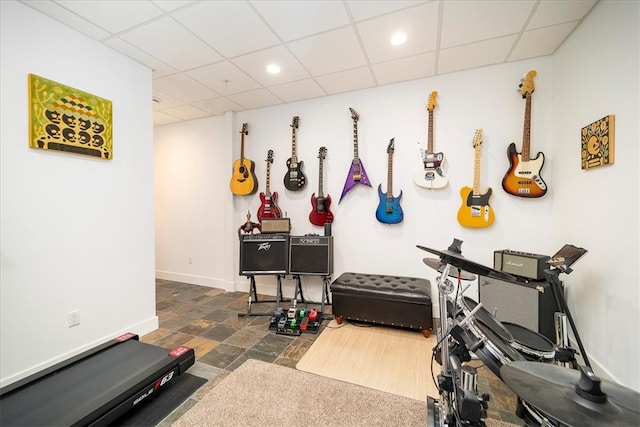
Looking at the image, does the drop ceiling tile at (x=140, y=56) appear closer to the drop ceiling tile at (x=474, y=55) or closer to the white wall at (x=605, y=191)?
the drop ceiling tile at (x=474, y=55)

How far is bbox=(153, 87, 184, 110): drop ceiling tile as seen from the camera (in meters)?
3.09

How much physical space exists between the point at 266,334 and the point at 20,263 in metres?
1.89

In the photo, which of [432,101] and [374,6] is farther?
[432,101]

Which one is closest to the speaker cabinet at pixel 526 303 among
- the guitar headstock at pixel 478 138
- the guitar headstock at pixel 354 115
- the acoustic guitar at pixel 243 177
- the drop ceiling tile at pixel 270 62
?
Answer: the guitar headstock at pixel 478 138

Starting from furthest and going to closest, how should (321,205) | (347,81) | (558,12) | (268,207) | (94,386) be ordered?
(268,207) → (321,205) → (347,81) → (558,12) → (94,386)

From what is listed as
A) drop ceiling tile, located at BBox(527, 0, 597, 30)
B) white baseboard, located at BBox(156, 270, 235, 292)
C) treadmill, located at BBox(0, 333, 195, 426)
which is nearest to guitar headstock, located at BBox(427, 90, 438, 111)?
drop ceiling tile, located at BBox(527, 0, 597, 30)

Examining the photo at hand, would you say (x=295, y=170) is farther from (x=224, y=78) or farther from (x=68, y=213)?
(x=68, y=213)

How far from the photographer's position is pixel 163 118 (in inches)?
154

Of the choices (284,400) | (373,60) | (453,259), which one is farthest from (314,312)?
(373,60)

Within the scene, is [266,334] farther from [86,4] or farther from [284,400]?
[86,4]

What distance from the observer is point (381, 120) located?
2.96m

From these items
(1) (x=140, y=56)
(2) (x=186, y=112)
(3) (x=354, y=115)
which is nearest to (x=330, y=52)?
(3) (x=354, y=115)

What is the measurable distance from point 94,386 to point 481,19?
3.55 meters

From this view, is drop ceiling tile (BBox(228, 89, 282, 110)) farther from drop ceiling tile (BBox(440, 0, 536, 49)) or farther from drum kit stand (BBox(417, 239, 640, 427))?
drum kit stand (BBox(417, 239, 640, 427))
